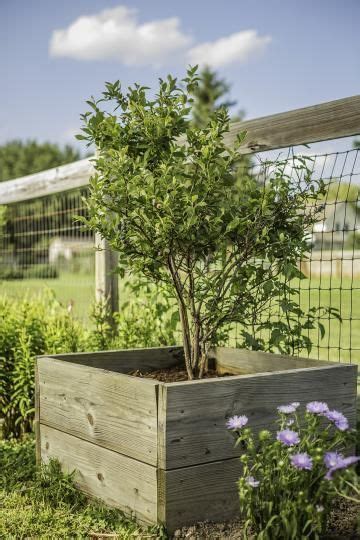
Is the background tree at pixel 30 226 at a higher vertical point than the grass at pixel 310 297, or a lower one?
higher

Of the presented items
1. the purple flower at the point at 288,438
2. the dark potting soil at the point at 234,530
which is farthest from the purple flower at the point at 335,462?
the dark potting soil at the point at 234,530

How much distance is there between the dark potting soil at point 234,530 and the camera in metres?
2.19

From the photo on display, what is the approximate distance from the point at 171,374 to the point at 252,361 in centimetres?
40

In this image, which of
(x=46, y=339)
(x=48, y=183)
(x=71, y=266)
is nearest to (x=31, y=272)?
(x=71, y=266)

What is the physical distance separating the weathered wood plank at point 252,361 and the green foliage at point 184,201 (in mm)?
244

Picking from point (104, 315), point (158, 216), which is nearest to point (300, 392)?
point (158, 216)

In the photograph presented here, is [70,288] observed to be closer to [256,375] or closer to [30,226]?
A: [30,226]

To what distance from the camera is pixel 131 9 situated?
90.3m

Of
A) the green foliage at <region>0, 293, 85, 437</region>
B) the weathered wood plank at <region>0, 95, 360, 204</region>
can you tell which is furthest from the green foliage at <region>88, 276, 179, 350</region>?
the weathered wood plank at <region>0, 95, 360, 204</region>

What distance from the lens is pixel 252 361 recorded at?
121 inches

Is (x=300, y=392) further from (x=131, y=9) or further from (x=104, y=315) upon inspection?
(x=131, y=9)

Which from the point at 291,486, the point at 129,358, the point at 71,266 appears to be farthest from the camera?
the point at 71,266

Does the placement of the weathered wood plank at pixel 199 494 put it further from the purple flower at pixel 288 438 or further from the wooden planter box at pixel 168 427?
the purple flower at pixel 288 438

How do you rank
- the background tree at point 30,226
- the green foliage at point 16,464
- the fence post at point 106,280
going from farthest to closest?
the background tree at point 30,226
the fence post at point 106,280
the green foliage at point 16,464
